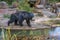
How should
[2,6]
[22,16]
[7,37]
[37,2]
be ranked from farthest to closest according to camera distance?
[37,2]
[2,6]
[22,16]
[7,37]

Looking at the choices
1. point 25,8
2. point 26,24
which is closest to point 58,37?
point 26,24

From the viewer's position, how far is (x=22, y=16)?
8531 mm

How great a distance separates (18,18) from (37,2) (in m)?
7.46

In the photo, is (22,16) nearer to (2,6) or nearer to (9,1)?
(2,6)

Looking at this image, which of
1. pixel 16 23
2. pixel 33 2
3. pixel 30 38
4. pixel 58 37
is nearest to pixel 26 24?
pixel 16 23

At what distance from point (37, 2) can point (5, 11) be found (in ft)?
11.8

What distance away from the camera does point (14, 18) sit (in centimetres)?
859

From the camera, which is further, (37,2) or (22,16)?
(37,2)

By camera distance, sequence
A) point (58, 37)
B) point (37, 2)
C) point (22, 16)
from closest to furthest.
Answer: point (58, 37)
point (22, 16)
point (37, 2)

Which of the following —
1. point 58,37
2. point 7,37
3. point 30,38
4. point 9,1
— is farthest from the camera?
point 9,1

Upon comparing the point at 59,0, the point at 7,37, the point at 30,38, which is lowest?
the point at 59,0

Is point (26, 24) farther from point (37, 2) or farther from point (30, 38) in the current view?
point (37, 2)

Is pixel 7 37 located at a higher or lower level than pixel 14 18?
higher

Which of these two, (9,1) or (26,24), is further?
(9,1)
